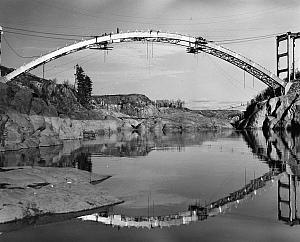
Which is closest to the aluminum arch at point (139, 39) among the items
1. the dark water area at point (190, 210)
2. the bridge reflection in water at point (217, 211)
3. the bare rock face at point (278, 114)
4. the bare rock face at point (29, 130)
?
the bare rock face at point (29, 130)

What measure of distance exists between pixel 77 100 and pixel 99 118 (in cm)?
1678

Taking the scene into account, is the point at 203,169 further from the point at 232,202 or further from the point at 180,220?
the point at 180,220

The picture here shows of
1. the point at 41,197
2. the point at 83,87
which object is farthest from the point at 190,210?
the point at 83,87

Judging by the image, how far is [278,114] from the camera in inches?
4326

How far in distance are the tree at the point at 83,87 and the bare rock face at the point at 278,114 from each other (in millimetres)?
55341

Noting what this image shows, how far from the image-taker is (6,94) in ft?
178

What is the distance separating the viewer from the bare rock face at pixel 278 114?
4136 inches

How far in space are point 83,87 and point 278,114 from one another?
66475 millimetres

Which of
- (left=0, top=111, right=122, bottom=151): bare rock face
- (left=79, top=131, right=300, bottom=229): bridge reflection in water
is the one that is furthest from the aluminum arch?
(left=79, top=131, right=300, bottom=229): bridge reflection in water

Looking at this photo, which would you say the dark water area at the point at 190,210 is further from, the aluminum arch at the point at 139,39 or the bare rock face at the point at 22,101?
the aluminum arch at the point at 139,39

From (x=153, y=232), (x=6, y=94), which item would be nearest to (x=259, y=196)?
(x=153, y=232)

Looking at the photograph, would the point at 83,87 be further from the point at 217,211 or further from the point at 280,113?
the point at 217,211

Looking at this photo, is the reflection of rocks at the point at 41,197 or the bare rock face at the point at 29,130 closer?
the reflection of rocks at the point at 41,197

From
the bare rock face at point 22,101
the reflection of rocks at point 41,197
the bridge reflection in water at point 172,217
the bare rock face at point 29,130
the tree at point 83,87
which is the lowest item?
the bridge reflection in water at point 172,217
